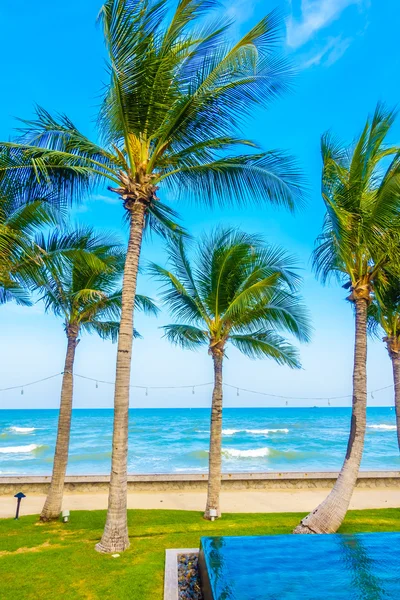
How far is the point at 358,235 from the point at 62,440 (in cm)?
824

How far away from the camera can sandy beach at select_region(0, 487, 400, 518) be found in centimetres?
1173

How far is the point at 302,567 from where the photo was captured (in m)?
5.09

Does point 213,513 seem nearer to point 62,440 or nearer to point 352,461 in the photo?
point 352,461

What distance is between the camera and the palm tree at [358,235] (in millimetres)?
7707

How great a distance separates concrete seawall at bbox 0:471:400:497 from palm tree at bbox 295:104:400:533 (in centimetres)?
738

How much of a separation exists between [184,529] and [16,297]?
666 centimetres

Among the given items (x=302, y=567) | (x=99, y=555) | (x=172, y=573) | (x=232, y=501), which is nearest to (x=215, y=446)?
(x=232, y=501)

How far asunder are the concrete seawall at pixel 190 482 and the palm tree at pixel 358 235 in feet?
24.2

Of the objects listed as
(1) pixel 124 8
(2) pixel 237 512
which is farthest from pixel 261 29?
(2) pixel 237 512

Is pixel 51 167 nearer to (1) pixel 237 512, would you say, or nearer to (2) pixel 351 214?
(2) pixel 351 214

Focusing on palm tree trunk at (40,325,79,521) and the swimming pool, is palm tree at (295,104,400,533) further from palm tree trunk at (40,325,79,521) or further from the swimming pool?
palm tree trunk at (40,325,79,521)

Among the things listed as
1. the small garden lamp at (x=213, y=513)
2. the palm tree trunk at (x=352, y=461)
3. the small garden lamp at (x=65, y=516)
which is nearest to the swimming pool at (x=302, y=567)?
the palm tree trunk at (x=352, y=461)

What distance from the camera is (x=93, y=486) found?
45.8ft

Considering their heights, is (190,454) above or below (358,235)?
below
